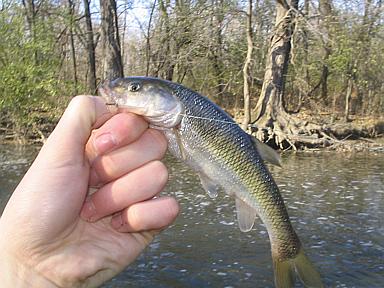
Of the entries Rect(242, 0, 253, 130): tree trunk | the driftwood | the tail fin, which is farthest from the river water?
Rect(242, 0, 253, 130): tree trunk

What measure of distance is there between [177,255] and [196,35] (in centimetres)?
1522

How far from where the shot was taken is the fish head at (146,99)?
297 cm

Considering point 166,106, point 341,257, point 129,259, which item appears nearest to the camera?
point 166,106

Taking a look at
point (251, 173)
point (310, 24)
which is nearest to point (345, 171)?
point (310, 24)

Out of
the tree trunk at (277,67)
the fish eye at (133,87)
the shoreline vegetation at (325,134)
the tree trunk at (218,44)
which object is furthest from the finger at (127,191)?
the tree trunk at (218,44)

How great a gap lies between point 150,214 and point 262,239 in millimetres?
6270

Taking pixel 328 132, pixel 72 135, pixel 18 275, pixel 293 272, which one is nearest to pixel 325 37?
pixel 328 132

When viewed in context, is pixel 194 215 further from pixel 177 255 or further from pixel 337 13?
pixel 337 13

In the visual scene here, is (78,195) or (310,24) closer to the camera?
(78,195)

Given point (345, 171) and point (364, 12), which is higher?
point (364, 12)

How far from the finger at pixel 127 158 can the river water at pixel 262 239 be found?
4521 mm

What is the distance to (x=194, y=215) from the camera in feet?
34.1

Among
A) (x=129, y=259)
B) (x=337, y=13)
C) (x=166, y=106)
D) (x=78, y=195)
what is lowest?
(x=129, y=259)

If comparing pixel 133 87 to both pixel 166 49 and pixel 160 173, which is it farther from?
pixel 166 49
